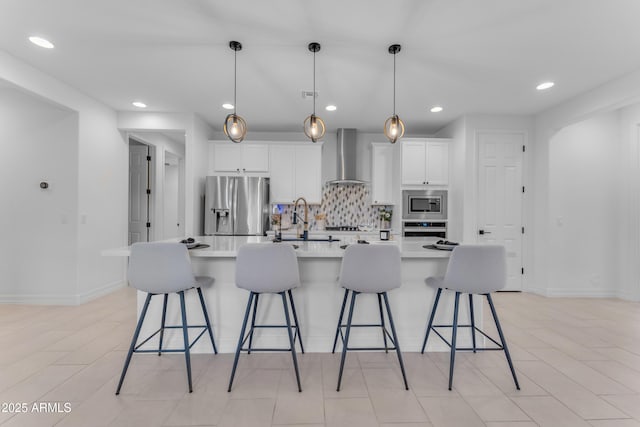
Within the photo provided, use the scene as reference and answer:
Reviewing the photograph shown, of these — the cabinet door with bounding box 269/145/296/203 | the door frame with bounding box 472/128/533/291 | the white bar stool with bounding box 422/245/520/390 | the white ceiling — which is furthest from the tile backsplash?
the white bar stool with bounding box 422/245/520/390

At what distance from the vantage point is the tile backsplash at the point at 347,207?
5422 mm

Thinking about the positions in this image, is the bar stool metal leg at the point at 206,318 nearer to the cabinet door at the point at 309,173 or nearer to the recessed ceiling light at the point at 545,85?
the cabinet door at the point at 309,173

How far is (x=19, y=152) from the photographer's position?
12.0 feet

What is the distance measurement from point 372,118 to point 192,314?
363 cm

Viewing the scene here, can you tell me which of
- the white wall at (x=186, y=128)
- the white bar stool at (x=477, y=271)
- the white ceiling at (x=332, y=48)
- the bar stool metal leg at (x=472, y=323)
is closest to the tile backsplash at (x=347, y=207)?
the white ceiling at (x=332, y=48)

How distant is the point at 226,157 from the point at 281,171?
920 mm

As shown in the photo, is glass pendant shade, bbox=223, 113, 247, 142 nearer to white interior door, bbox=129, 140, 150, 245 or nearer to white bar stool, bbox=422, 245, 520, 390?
white bar stool, bbox=422, 245, 520, 390

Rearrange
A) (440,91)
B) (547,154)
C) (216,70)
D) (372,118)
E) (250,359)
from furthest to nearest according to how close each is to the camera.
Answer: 1. (372,118)
2. (547,154)
3. (440,91)
4. (216,70)
5. (250,359)

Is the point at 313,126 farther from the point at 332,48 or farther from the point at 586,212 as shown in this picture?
the point at 586,212

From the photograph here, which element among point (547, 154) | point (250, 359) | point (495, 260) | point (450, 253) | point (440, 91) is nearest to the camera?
point (495, 260)

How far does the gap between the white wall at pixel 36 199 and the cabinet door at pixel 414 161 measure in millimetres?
4468

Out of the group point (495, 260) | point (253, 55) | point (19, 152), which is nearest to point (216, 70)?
point (253, 55)

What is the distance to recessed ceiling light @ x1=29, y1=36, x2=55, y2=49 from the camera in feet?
8.32

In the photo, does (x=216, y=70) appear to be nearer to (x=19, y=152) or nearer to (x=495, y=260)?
(x=19, y=152)
